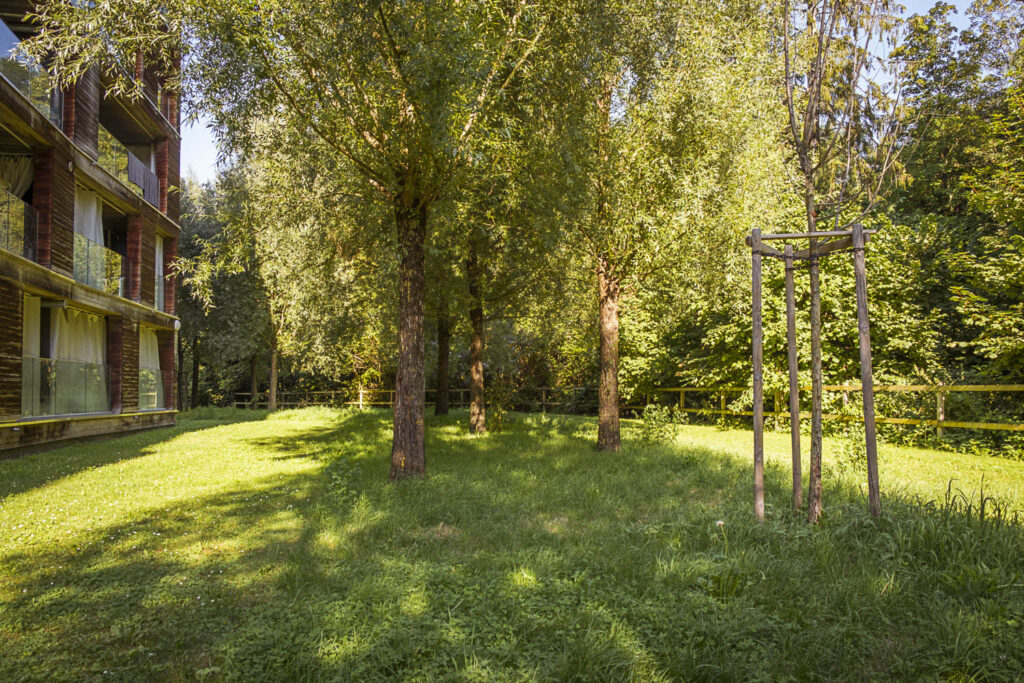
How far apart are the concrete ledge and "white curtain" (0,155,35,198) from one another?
5196 millimetres

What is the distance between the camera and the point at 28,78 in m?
12.5

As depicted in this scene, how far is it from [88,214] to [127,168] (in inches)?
107

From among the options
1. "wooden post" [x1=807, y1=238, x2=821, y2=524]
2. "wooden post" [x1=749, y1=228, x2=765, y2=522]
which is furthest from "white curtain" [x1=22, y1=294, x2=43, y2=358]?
"wooden post" [x1=807, y1=238, x2=821, y2=524]

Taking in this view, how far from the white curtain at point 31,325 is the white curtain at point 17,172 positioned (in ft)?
7.86

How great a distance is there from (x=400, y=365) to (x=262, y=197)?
19.9 feet

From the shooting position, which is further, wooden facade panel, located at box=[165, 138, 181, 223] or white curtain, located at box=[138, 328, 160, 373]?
wooden facade panel, located at box=[165, 138, 181, 223]

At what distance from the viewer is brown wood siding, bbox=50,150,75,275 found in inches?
523

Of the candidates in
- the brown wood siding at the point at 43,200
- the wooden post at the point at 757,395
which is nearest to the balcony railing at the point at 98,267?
the brown wood siding at the point at 43,200

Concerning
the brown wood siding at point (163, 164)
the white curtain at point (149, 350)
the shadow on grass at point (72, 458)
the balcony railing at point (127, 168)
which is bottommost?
the shadow on grass at point (72, 458)

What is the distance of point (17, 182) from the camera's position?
13.3 meters

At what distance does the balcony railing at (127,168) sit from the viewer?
1625cm

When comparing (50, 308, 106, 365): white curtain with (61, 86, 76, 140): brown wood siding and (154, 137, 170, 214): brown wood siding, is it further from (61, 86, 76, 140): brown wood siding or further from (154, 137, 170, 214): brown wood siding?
(154, 137, 170, 214): brown wood siding

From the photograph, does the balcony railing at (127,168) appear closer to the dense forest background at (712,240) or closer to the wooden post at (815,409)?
the dense forest background at (712,240)

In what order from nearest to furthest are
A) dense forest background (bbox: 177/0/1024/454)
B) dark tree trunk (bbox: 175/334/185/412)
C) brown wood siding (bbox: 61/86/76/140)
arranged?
dense forest background (bbox: 177/0/1024/454) < brown wood siding (bbox: 61/86/76/140) < dark tree trunk (bbox: 175/334/185/412)
